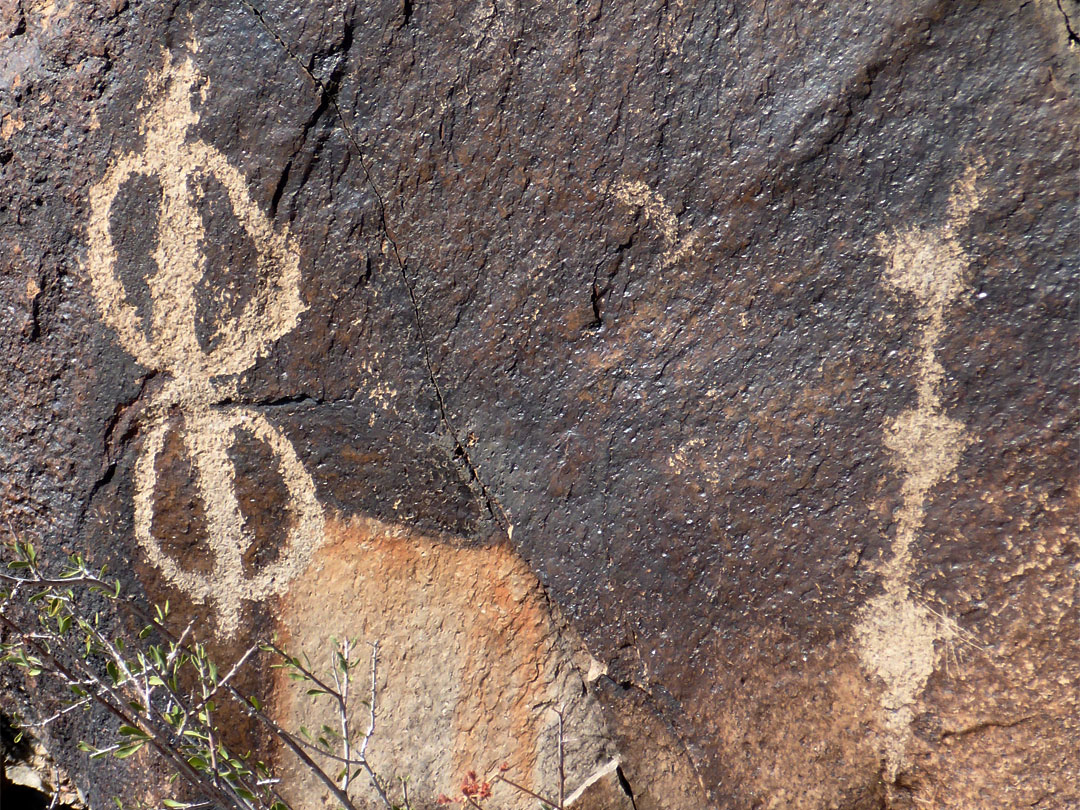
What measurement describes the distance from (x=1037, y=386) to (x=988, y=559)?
0.22m

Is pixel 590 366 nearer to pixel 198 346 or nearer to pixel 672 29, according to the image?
pixel 672 29

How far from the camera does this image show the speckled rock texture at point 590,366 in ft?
3.24

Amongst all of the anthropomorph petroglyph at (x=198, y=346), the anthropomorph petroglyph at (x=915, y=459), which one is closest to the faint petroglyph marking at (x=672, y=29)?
the anthropomorph petroglyph at (x=915, y=459)

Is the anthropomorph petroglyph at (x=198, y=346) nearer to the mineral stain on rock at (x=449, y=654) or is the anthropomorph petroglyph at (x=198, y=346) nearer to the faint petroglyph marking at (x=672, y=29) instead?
the mineral stain on rock at (x=449, y=654)

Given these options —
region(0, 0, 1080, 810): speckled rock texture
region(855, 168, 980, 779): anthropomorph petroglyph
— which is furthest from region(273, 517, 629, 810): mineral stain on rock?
region(855, 168, 980, 779): anthropomorph petroglyph

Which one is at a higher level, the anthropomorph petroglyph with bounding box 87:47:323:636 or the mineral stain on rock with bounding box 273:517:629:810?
the anthropomorph petroglyph with bounding box 87:47:323:636

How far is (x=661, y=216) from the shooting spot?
3.60ft

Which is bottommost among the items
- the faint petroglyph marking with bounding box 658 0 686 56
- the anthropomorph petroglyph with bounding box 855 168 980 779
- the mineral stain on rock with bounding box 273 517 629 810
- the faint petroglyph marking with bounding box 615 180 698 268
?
the mineral stain on rock with bounding box 273 517 629 810

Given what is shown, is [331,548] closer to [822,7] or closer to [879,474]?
[879,474]

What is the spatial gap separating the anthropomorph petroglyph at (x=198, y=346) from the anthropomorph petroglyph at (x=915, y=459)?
82cm

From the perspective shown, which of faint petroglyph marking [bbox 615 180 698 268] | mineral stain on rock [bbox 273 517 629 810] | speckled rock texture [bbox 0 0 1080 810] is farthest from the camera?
mineral stain on rock [bbox 273 517 629 810]

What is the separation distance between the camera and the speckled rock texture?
0.99 m

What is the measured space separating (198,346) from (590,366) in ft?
1.96

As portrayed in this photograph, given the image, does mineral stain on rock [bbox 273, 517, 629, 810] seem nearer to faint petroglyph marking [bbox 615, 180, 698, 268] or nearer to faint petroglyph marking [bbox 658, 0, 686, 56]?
faint petroglyph marking [bbox 615, 180, 698, 268]
